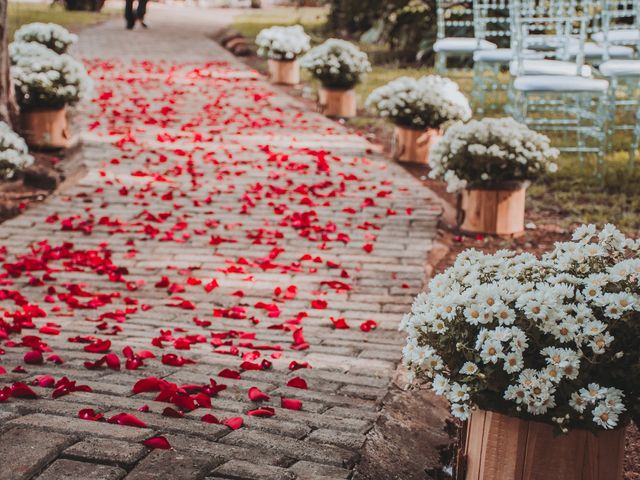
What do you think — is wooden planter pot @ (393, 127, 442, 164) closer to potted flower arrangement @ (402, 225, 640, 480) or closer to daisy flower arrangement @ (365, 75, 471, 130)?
daisy flower arrangement @ (365, 75, 471, 130)

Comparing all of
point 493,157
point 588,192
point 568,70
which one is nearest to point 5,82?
point 493,157

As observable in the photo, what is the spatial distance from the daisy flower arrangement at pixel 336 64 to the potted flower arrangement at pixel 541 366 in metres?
7.27

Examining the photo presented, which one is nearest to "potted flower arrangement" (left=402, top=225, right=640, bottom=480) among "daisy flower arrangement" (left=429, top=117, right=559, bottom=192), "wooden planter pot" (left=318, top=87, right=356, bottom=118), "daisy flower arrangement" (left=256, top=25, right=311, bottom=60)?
"daisy flower arrangement" (left=429, top=117, right=559, bottom=192)

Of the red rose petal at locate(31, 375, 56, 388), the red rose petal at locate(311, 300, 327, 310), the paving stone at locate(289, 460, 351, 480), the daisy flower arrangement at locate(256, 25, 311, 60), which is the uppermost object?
the daisy flower arrangement at locate(256, 25, 311, 60)

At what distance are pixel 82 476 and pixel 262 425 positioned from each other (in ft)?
2.31

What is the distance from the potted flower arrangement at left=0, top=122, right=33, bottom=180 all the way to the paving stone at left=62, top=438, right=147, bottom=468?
15.2 ft

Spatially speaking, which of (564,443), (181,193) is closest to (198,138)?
(181,193)

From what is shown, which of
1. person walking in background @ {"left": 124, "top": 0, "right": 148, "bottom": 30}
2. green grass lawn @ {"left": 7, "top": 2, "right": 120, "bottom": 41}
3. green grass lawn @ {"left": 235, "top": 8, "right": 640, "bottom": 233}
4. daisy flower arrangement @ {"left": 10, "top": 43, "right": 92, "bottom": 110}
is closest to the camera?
green grass lawn @ {"left": 235, "top": 8, "right": 640, "bottom": 233}

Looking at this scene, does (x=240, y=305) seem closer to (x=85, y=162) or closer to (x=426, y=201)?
(x=426, y=201)

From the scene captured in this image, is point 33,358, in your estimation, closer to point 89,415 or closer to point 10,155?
point 89,415

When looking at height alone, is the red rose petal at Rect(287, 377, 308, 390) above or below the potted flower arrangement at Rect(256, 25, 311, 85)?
below

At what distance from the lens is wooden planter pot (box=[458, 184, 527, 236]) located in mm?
5578

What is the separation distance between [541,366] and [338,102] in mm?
7719

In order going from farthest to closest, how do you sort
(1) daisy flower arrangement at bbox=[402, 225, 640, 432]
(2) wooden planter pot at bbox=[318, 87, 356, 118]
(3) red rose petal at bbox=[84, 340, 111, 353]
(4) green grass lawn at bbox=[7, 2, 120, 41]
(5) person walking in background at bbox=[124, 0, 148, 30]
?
(4) green grass lawn at bbox=[7, 2, 120, 41] → (5) person walking in background at bbox=[124, 0, 148, 30] → (2) wooden planter pot at bbox=[318, 87, 356, 118] → (3) red rose petal at bbox=[84, 340, 111, 353] → (1) daisy flower arrangement at bbox=[402, 225, 640, 432]
